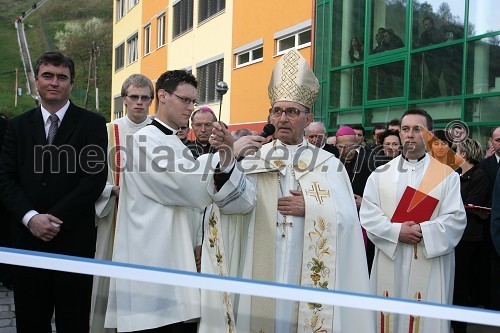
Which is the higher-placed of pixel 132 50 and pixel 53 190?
pixel 132 50

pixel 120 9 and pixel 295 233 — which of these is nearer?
pixel 295 233

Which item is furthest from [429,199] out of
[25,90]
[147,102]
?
[25,90]

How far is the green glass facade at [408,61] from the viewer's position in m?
9.43

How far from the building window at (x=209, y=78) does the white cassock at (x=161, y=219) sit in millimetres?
16760

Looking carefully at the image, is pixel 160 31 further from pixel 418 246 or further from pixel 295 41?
pixel 418 246

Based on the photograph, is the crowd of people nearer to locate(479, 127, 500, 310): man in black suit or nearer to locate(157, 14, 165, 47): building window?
locate(479, 127, 500, 310): man in black suit

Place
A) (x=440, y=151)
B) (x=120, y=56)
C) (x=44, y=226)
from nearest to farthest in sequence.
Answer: (x=44, y=226), (x=440, y=151), (x=120, y=56)

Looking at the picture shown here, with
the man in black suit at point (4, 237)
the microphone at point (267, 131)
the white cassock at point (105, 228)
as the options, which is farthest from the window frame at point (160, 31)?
the microphone at point (267, 131)

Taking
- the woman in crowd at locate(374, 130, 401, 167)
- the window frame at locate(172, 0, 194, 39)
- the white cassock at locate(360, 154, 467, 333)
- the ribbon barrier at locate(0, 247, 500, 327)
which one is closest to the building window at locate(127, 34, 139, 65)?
the window frame at locate(172, 0, 194, 39)

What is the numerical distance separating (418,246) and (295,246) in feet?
3.54

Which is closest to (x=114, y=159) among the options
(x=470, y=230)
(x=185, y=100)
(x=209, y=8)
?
(x=185, y=100)

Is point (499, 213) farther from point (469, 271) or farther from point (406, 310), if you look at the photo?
point (469, 271)

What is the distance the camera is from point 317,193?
3.61 metres

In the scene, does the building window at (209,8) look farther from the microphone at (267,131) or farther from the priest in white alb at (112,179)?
the microphone at (267,131)
